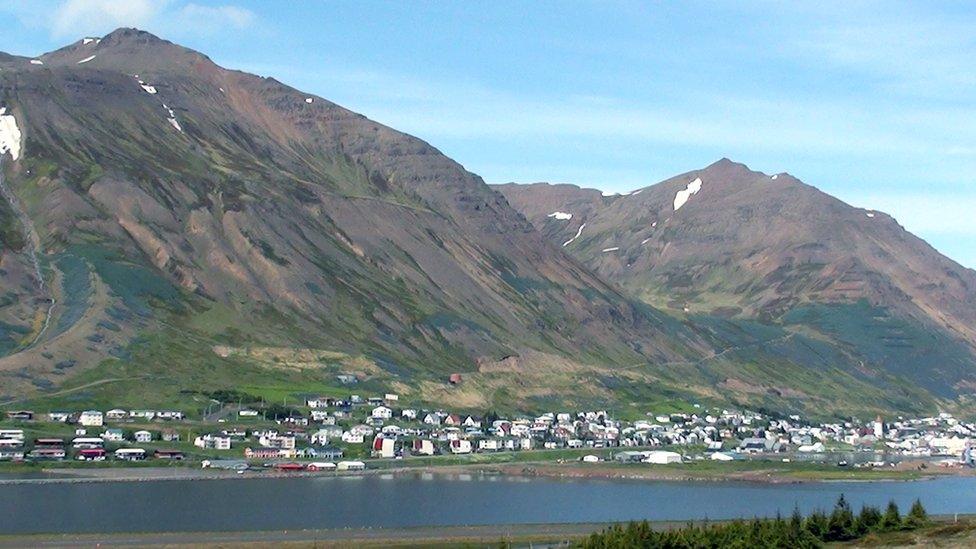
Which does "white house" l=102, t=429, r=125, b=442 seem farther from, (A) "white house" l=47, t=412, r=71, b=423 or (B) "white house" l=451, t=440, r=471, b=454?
(B) "white house" l=451, t=440, r=471, b=454

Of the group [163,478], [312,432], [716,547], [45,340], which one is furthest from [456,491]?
[45,340]

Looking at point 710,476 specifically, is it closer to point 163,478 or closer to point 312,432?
point 312,432

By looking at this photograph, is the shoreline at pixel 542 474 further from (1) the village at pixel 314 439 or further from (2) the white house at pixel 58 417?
(2) the white house at pixel 58 417

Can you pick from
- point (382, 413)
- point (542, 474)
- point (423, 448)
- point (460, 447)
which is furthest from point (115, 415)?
point (542, 474)

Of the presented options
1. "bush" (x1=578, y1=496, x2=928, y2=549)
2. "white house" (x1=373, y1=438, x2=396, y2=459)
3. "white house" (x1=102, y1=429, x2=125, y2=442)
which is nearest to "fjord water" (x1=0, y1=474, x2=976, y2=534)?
"white house" (x1=373, y1=438, x2=396, y2=459)

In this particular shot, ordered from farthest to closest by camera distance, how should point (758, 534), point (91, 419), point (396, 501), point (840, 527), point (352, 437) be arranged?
point (352, 437) → point (91, 419) → point (396, 501) → point (840, 527) → point (758, 534)

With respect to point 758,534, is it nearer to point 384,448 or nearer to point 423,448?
point 384,448

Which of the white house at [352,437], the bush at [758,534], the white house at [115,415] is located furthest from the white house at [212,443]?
the bush at [758,534]
